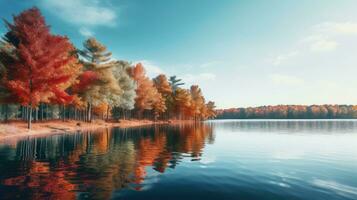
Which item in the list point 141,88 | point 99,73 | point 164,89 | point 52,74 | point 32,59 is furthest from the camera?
point 164,89

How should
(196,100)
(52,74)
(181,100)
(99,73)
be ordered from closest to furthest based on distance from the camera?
(52,74), (99,73), (181,100), (196,100)

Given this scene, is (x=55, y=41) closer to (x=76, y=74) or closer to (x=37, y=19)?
(x=37, y=19)

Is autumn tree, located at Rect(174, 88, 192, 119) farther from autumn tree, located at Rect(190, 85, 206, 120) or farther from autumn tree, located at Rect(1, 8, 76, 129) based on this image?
autumn tree, located at Rect(1, 8, 76, 129)

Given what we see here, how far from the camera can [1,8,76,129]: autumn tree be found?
28.4m

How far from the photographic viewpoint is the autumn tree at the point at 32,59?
2842 cm

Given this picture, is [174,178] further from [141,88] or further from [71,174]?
[141,88]

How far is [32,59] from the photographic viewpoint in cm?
2839

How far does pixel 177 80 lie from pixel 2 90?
72953 mm

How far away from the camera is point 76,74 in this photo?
43.0 m

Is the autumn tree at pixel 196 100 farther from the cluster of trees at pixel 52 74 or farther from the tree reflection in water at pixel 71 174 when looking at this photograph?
the tree reflection in water at pixel 71 174

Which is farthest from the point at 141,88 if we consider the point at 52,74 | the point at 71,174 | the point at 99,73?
the point at 71,174

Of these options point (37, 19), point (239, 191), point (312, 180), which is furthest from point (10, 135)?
point (312, 180)

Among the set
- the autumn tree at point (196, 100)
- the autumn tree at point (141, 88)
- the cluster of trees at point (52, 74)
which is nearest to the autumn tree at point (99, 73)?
the cluster of trees at point (52, 74)

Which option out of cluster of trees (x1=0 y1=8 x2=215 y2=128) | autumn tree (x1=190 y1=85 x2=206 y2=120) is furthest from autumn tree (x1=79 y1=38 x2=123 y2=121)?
autumn tree (x1=190 y1=85 x2=206 y2=120)
